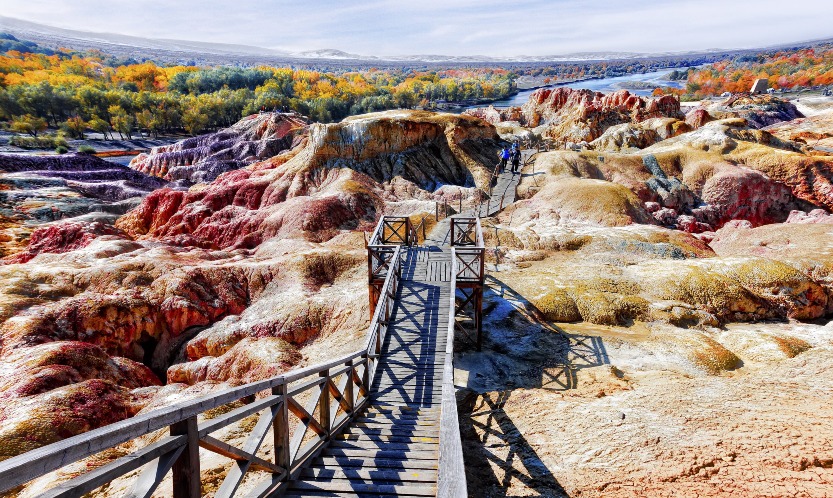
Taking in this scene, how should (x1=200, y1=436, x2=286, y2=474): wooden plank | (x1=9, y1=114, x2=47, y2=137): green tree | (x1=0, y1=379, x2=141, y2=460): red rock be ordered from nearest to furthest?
1. (x1=200, y1=436, x2=286, y2=474): wooden plank
2. (x1=0, y1=379, x2=141, y2=460): red rock
3. (x1=9, y1=114, x2=47, y2=137): green tree

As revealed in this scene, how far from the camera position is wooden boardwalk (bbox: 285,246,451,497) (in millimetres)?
6152

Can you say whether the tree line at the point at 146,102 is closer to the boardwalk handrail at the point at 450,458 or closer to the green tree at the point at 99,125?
the green tree at the point at 99,125

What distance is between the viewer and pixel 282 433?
5.83 m

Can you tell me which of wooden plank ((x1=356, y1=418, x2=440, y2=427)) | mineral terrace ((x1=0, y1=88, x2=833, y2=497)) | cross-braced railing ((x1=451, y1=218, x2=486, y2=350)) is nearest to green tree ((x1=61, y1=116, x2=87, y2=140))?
mineral terrace ((x1=0, y1=88, x2=833, y2=497))

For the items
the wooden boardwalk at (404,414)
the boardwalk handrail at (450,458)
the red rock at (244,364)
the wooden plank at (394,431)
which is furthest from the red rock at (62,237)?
the boardwalk handrail at (450,458)

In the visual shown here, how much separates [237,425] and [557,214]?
27587 mm

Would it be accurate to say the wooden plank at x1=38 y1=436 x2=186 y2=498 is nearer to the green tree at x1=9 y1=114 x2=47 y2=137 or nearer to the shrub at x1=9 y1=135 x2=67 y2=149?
the shrub at x1=9 y1=135 x2=67 y2=149

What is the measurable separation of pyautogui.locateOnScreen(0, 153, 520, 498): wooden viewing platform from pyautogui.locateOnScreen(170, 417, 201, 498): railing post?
1cm

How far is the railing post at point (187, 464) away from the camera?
4035 millimetres

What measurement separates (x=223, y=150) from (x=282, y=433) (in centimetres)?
7018

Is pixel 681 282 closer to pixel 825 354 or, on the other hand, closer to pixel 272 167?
pixel 825 354

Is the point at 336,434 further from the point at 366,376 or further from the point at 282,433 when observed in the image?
the point at 366,376

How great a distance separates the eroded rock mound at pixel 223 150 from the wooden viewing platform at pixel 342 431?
187 feet

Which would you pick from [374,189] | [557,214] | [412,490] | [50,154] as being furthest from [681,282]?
[50,154]
